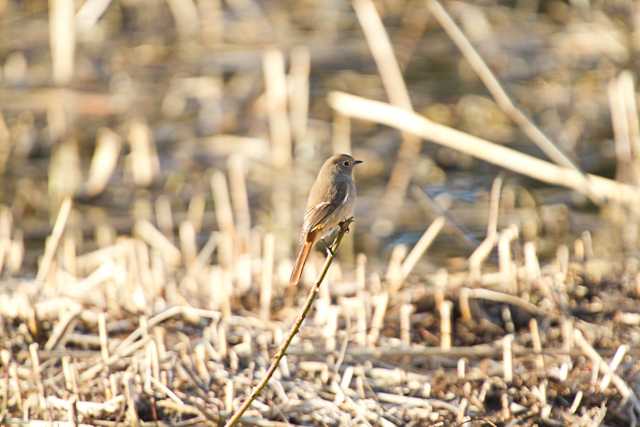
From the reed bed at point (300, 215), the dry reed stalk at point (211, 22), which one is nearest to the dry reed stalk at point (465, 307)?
the reed bed at point (300, 215)

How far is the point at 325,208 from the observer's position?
4461 mm

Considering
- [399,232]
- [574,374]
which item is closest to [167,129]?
[399,232]

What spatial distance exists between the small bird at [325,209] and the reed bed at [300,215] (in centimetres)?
59

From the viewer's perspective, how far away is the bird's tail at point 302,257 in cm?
425

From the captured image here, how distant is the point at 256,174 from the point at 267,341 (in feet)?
15.5

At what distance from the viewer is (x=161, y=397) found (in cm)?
463

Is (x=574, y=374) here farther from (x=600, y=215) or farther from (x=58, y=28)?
(x=58, y=28)

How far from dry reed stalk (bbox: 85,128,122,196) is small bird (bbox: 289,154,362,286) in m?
5.23

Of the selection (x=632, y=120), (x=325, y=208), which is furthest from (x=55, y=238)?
(x=632, y=120)

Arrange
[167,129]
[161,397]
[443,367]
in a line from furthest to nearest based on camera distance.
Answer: [167,129] → [443,367] → [161,397]

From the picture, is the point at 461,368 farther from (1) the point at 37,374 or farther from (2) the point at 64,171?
(2) the point at 64,171

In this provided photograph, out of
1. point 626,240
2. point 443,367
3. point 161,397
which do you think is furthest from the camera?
point 626,240

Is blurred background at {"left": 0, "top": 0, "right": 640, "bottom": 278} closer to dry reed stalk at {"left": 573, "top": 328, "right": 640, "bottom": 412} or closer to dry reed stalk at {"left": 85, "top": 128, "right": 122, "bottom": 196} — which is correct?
dry reed stalk at {"left": 85, "top": 128, "right": 122, "bottom": 196}

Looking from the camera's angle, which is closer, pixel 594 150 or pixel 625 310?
pixel 625 310
